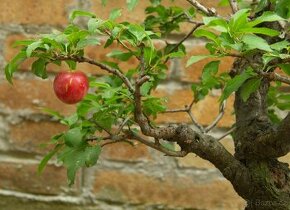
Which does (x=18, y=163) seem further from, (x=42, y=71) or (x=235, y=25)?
(x=235, y=25)

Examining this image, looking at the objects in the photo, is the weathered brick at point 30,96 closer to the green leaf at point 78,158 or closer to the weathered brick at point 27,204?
the weathered brick at point 27,204

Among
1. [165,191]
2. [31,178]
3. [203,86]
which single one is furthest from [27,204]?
[203,86]

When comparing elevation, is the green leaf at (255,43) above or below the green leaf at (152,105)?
above

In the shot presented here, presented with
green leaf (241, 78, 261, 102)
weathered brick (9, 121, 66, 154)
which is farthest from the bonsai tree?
Answer: weathered brick (9, 121, 66, 154)

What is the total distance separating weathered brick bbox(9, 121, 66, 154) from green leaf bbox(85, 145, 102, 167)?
535 mm

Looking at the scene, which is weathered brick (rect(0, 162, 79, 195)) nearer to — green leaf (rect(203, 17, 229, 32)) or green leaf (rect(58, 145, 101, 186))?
green leaf (rect(58, 145, 101, 186))

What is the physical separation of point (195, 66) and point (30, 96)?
373 millimetres

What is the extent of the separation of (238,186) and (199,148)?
0.28 feet

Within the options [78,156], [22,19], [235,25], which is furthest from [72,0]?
[235,25]

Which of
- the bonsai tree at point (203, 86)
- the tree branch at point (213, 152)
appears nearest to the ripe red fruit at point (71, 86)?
the bonsai tree at point (203, 86)

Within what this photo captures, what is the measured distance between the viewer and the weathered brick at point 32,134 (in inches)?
44.7

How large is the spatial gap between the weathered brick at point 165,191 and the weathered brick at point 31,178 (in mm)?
82

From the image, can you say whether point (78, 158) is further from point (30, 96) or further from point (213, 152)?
point (30, 96)

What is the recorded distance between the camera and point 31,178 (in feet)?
3.78
